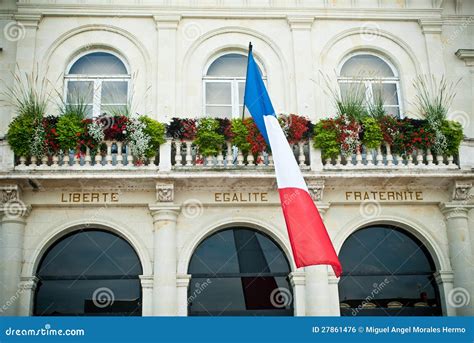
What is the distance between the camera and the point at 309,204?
468 inches

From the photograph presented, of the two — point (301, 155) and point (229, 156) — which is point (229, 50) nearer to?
point (229, 156)

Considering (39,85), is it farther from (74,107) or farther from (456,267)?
(456,267)

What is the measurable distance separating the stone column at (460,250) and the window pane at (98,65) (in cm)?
862

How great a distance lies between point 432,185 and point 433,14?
16.0 feet

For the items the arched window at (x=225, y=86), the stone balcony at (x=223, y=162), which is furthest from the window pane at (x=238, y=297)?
the arched window at (x=225, y=86)

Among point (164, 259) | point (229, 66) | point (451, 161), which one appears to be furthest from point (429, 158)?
point (164, 259)

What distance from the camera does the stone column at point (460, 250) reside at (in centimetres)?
1432

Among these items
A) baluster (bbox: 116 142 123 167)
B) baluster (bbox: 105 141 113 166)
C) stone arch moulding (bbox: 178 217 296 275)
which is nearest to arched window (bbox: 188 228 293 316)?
stone arch moulding (bbox: 178 217 296 275)

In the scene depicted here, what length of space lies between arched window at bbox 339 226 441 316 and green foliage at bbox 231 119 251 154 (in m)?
3.30

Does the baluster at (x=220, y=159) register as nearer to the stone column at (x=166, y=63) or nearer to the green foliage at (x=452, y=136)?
the stone column at (x=166, y=63)

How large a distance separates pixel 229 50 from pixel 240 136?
3.28 metres

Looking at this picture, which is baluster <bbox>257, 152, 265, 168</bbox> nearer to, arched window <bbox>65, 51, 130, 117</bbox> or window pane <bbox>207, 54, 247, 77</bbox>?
window pane <bbox>207, 54, 247, 77</bbox>
